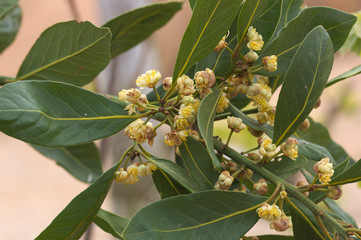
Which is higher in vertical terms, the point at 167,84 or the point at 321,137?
the point at 167,84

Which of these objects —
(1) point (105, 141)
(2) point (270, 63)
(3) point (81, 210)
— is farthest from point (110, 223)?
(1) point (105, 141)

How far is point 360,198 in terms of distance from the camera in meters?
5.55

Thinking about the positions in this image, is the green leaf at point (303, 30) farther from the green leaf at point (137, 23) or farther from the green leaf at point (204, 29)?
the green leaf at point (137, 23)

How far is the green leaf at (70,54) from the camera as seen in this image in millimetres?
627

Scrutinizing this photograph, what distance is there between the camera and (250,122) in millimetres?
590

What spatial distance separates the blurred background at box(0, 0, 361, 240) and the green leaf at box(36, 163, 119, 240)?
1179 millimetres

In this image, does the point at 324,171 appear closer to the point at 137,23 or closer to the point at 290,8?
the point at 290,8

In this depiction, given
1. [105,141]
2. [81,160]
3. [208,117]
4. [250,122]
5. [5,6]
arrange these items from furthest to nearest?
[105,141] < [81,160] < [5,6] < [250,122] < [208,117]

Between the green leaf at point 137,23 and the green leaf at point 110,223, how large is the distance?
0.33 meters

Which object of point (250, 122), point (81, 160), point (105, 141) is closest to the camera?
point (250, 122)

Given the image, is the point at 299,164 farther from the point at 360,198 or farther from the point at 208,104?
the point at 360,198

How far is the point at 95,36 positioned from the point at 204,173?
0.23 meters

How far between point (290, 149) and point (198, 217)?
132mm

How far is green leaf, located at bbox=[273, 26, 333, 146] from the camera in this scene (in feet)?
1.62
